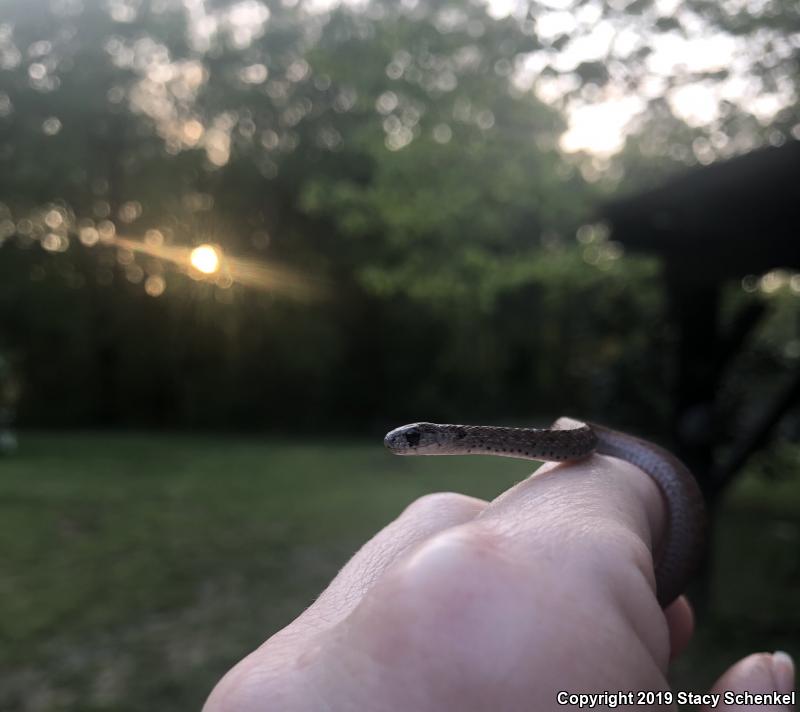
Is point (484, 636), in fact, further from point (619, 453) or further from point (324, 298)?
point (324, 298)

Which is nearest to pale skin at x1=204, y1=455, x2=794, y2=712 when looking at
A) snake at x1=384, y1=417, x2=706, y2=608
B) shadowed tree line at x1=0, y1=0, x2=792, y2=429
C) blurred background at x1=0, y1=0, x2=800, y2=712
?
snake at x1=384, y1=417, x2=706, y2=608

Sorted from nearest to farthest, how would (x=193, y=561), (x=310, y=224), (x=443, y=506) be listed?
(x=443, y=506), (x=193, y=561), (x=310, y=224)

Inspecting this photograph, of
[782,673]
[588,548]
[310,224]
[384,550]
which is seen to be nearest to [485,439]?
[384,550]

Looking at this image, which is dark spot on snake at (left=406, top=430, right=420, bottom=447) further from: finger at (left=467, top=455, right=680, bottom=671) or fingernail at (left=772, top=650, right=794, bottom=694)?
fingernail at (left=772, top=650, right=794, bottom=694)

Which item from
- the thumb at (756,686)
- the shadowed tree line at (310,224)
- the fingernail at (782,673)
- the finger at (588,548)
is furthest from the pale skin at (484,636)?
the shadowed tree line at (310,224)

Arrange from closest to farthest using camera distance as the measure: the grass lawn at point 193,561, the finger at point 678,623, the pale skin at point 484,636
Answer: the pale skin at point 484,636, the finger at point 678,623, the grass lawn at point 193,561

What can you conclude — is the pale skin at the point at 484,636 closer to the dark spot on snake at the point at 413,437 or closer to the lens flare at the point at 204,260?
the dark spot on snake at the point at 413,437
